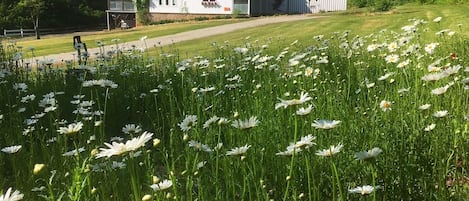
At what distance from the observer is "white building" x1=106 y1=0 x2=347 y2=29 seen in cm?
3391

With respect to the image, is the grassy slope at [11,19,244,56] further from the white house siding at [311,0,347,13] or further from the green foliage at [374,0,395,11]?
the white house siding at [311,0,347,13]

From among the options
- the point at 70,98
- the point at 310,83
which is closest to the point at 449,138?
the point at 310,83

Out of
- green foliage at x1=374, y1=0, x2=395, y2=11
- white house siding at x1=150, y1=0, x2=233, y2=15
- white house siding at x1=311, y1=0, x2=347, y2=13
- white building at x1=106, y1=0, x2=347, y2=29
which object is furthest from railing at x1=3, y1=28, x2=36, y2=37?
green foliage at x1=374, y1=0, x2=395, y2=11

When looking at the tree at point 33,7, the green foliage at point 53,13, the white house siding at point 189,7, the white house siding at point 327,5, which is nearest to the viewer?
the white house siding at point 327,5

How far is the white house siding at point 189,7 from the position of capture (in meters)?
35.4

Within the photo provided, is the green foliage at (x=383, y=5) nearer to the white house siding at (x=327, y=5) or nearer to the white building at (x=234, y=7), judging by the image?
the white building at (x=234, y=7)

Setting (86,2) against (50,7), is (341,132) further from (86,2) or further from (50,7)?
(86,2)

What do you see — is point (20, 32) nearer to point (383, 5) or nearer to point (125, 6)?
point (125, 6)

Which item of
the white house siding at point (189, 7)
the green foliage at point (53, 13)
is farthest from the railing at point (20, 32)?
the white house siding at point (189, 7)

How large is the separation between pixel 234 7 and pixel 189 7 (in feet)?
13.0

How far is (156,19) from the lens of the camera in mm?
37938

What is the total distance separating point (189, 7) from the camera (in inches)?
1444

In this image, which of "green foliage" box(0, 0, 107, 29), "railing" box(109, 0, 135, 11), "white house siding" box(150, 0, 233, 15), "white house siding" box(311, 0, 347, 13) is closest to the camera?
"white house siding" box(311, 0, 347, 13)

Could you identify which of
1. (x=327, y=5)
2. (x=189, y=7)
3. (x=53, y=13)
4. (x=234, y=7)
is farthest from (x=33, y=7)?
(x=327, y=5)
